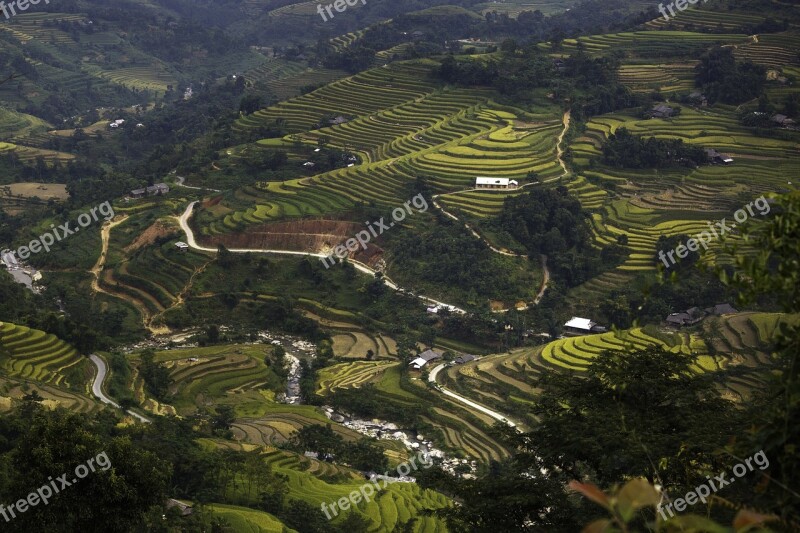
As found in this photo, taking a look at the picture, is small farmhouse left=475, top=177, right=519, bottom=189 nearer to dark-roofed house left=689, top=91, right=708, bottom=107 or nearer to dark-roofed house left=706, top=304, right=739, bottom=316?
dark-roofed house left=706, top=304, right=739, bottom=316

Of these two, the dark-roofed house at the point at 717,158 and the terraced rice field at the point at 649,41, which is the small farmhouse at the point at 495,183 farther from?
the terraced rice field at the point at 649,41

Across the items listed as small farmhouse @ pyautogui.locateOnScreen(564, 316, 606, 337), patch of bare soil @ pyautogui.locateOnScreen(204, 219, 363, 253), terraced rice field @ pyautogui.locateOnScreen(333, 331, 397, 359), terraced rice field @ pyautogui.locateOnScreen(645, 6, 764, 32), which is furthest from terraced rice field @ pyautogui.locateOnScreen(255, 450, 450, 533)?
terraced rice field @ pyautogui.locateOnScreen(645, 6, 764, 32)

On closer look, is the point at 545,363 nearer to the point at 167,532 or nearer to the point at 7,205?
the point at 167,532

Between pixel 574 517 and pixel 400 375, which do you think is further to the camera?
pixel 400 375

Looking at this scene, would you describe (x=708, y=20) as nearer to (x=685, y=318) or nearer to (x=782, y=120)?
(x=782, y=120)

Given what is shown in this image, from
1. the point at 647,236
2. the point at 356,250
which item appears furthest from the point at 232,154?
the point at 647,236

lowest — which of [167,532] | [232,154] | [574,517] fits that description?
[232,154]
